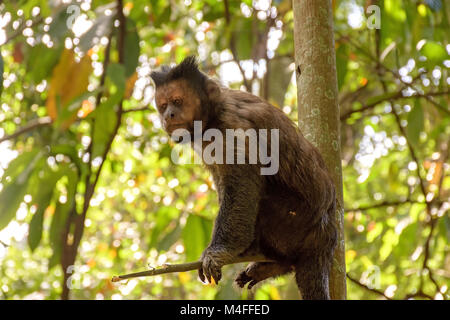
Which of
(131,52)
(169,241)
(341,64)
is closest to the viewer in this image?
(131,52)

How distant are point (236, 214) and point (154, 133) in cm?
352

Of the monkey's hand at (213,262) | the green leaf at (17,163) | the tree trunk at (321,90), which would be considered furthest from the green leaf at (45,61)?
the monkey's hand at (213,262)

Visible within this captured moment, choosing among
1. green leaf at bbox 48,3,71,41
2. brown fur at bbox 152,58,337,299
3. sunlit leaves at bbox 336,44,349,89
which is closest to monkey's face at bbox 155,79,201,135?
brown fur at bbox 152,58,337,299

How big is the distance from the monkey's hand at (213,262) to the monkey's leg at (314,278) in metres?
0.49

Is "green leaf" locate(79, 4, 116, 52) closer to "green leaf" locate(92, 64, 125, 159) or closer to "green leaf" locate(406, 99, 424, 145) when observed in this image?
"green leaf" locate(92, 64, 125, 159)

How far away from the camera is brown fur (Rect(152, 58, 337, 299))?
339 centimetres

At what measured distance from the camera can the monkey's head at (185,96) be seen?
3.96 m

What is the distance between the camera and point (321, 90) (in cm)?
337

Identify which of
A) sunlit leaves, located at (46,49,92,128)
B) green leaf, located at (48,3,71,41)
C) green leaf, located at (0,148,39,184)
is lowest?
green leaf, located at (0,148,39,184)

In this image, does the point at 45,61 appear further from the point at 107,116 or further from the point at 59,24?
the point at 107,116

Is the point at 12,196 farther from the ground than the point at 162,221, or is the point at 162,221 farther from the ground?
the point at 12,196

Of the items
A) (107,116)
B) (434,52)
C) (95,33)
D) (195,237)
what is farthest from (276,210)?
(434,52)

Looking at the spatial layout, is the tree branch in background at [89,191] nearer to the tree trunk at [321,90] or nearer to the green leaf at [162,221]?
the green leaf at [162,221]
